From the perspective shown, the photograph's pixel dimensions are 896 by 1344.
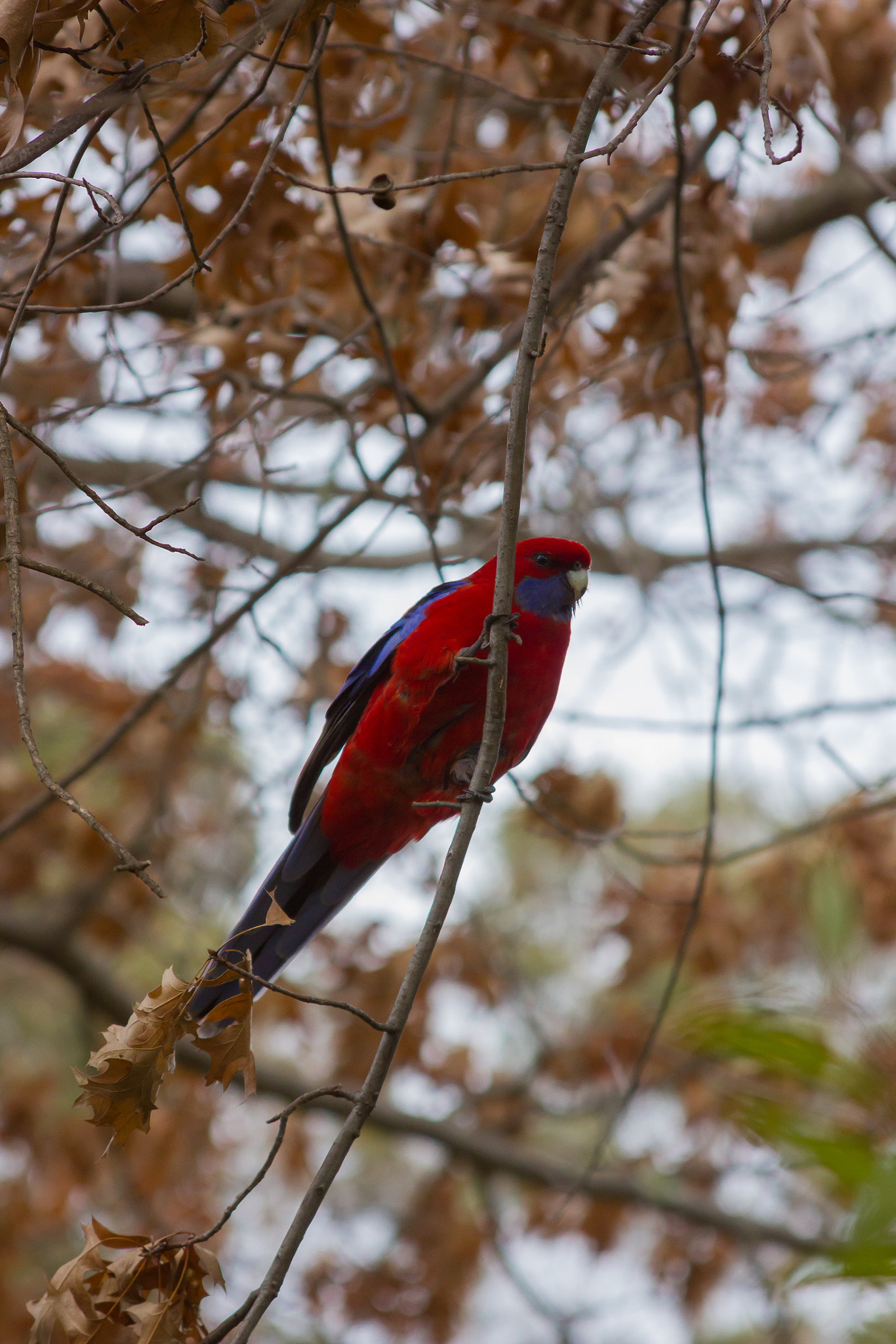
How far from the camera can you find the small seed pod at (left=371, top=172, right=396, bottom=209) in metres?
2.49

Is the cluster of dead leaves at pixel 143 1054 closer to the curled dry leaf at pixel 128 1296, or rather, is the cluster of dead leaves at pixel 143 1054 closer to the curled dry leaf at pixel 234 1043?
the curled dry leaf at pixel 234 1043

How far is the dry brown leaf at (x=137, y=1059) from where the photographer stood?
6.65 feet

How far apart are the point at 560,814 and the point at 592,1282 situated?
4.46 metres

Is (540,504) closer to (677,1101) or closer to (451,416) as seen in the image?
(451,416)

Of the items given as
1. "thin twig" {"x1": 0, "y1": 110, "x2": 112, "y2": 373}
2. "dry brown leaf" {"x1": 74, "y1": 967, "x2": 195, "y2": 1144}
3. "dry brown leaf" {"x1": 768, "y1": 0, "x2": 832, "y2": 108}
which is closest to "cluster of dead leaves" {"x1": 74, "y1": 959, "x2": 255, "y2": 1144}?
"dry brown leaf" {"x1": 74, "y1": 967, "x2": 195, "y2": 1144}

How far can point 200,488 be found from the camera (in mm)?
3262

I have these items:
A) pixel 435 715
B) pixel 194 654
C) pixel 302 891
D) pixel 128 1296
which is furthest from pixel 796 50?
pixel 128 1296

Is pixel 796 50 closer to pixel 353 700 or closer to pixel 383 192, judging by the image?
pixel 383 192

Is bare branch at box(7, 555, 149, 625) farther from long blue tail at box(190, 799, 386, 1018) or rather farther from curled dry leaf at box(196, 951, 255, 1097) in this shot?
long blue tail at box(190, 799, 386, 1018)

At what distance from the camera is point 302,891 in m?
3.85

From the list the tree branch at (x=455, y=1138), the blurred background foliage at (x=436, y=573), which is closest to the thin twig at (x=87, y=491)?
the blurred background foliage at (x=436, y=573)

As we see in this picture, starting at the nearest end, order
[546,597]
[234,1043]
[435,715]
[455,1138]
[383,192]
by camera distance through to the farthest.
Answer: [234,1043] → [383,192] → [435,715] → [546,597] → [455,1138]

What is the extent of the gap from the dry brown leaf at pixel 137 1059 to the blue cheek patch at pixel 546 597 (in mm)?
1780

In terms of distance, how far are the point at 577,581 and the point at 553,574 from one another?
8 cm
